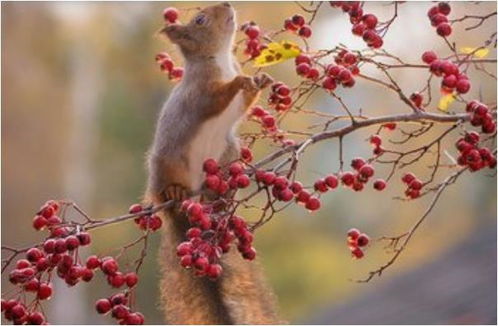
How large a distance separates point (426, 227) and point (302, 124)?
2.37 metres

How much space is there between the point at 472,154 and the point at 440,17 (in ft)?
0.59

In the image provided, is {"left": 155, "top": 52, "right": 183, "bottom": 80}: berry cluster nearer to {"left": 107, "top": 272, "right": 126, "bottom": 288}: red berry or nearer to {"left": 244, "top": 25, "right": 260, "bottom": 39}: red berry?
{"left": 244, "top": 25, "right": 260, "bottom": 39}: red berry

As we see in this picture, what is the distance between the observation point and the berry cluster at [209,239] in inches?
53.3

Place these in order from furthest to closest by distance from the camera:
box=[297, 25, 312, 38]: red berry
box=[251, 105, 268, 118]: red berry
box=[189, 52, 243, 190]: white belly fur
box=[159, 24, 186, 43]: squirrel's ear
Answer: box=[159, 24, 186, 43]: squirrel's ear
box=[189, 52, 243, 190]: white belly fur
box=[251, 105, 268, 118]: red berry
box=[297, 25, 312, 38]: red berry

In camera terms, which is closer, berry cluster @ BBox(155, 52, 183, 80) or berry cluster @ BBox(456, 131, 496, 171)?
berry cluster @ BBox(456, 131, 496, 171)

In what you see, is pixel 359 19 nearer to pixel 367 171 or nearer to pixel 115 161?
pixel 367 171

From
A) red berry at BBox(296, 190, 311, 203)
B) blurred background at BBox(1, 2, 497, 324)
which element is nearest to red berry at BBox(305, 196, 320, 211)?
red berry at BBox(296, 190, 311, 203)

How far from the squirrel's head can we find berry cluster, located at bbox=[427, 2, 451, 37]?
2.08 ft

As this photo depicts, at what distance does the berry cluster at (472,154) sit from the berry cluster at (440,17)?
0.14 meters

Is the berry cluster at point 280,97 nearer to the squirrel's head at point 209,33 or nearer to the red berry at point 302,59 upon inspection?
the red berry at point 302,59

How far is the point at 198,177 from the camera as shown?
71.7 inches

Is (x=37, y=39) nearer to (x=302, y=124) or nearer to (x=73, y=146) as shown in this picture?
(x=73, y=146)

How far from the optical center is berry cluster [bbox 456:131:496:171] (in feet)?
4.81

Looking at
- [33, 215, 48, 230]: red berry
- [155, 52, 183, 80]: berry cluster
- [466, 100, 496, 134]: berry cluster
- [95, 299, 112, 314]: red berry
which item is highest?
[155, 52, 183, 80]: berry cluster
